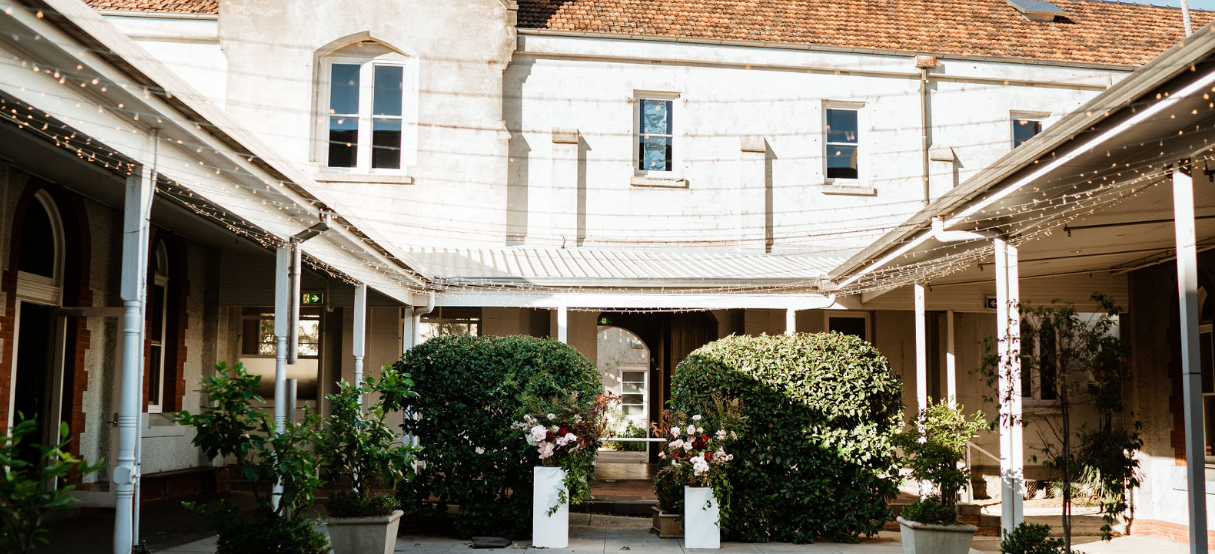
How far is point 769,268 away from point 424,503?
662cm

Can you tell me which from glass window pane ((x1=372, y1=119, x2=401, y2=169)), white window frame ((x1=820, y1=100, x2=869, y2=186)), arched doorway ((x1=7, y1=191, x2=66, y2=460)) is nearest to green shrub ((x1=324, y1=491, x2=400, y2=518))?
arched doorway ((x1=7, y1=191, x2=66, y2=460))

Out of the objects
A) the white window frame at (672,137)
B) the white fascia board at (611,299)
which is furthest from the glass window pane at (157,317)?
the white window frame at (672,137)

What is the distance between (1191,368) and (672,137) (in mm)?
12240

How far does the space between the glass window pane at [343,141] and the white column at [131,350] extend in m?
10.0

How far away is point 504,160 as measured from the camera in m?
16.5

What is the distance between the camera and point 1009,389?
8016 mm

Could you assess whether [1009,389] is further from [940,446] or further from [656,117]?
[656,117]

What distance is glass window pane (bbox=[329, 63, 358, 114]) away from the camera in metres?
16.5

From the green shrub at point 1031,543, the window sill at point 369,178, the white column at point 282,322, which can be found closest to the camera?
the green shrub at point 1031,543

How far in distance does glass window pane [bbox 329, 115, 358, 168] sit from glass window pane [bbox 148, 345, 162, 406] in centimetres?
452

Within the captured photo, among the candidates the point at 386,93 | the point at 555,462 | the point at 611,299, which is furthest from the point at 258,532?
the point at 386,93

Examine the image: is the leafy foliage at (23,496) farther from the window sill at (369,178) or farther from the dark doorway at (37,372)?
the window sill at (369,178)

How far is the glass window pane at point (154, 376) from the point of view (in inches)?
513

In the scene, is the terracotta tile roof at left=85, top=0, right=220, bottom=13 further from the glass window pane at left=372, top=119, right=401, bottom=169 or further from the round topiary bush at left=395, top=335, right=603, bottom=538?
the round topiary bush at left=395, top=335, right=603, bottom=538
